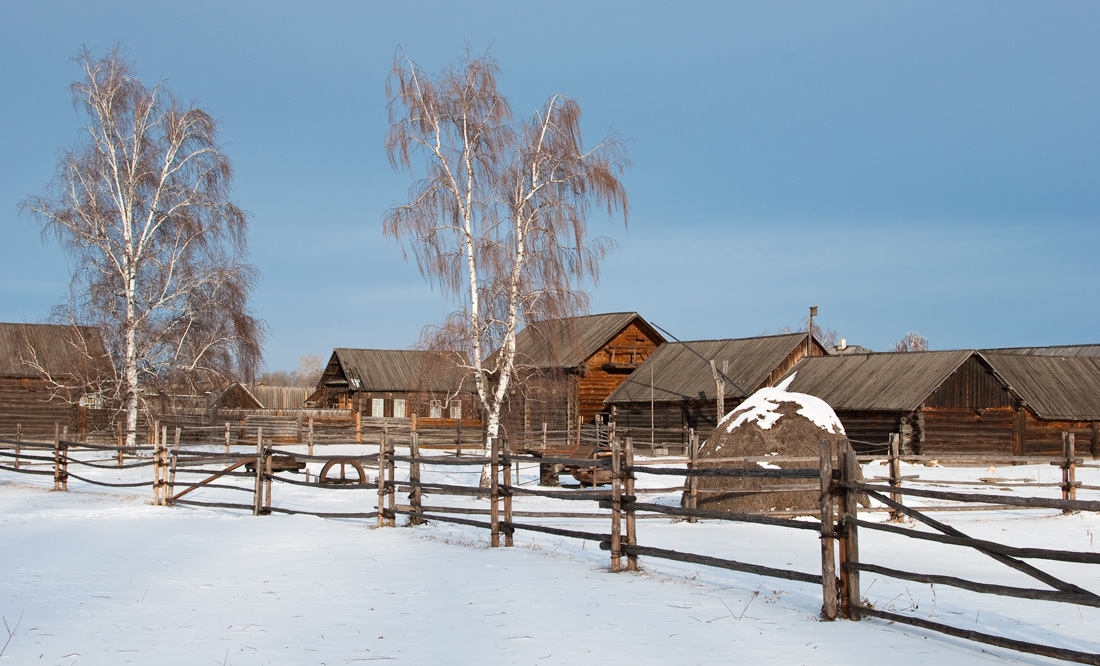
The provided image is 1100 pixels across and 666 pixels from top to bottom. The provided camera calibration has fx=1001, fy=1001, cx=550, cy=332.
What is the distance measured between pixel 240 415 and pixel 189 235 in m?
13.6

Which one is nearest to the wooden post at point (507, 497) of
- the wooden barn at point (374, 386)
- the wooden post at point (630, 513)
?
the wooden post at point (630, 513)

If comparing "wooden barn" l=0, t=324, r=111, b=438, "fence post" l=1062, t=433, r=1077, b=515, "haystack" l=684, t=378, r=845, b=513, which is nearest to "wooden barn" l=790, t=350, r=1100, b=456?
"fence post" l=1062, t=433, r=1077, b=515

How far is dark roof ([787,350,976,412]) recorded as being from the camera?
3164 cm

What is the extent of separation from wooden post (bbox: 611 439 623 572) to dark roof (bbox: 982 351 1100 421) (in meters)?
26.0

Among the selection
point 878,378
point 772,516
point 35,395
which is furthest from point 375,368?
point 772,516

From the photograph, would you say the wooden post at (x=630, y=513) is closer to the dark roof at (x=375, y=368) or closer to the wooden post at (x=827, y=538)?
the wooden post at (x=827, y=538)

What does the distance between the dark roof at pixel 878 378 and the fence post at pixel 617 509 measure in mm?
22644

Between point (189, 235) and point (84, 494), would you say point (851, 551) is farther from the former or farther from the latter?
point (189, 235)

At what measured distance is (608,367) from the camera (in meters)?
44.8

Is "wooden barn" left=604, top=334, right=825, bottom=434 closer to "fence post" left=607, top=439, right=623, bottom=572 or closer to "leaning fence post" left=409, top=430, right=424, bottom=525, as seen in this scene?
"leaning fence post" left=409, top=430, right=424, bottom=525

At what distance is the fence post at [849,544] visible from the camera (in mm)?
7711

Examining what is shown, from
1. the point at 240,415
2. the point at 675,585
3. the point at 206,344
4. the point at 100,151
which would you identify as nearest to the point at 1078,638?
the point at 675,585

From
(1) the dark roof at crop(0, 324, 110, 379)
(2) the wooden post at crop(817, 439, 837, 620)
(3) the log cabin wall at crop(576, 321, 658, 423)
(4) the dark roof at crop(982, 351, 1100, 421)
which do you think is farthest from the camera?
(3) the log cabin wall at crop(576, 321, 658, 423)

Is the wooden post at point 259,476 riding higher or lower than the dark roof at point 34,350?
lower
